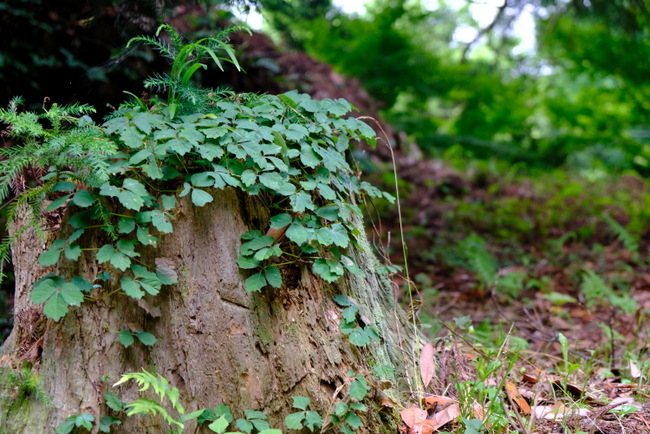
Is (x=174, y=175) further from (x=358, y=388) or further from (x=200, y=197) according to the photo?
(x=358, y=388)

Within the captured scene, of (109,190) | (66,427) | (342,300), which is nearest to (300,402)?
(342,300)

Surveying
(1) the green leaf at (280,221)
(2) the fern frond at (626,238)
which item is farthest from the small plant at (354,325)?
(2) the fern frond at (626,238)

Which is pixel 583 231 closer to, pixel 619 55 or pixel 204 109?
pixel 619 55

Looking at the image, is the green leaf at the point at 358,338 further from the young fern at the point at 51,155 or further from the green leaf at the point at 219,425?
the young fern at the point at 51,155

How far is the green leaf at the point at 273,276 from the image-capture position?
1717mm

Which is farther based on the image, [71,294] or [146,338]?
[146,338]

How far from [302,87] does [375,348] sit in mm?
3392

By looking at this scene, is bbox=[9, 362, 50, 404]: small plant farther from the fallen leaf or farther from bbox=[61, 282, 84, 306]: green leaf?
the fallen leaf

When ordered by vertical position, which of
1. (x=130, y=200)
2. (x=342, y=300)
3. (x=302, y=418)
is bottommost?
(x=302, y=418)

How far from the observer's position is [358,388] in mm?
1682

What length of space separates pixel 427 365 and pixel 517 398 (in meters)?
0.40

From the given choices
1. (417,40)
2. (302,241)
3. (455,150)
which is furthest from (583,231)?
(302,241)

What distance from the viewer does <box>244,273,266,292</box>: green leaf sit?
170 cm

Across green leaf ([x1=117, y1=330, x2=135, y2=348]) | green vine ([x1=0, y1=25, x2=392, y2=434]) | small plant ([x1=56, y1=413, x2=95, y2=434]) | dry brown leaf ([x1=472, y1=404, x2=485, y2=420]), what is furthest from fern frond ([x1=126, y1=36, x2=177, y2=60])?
dry brown leaf ([x1=472, y1=404, x2=485, y2=420])
